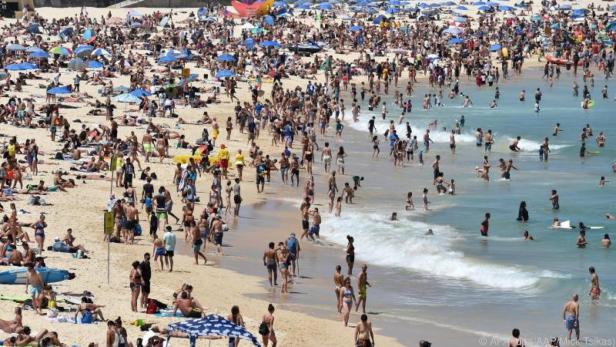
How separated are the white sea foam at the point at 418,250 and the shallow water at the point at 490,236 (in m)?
0.02

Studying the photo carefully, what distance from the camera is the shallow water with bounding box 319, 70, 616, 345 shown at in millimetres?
22141

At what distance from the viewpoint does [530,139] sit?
1759 inches

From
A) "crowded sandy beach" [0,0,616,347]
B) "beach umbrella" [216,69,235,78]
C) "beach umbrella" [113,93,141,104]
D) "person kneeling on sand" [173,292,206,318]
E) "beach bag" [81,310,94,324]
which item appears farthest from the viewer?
"beach umbrella" [216,69,235,78]

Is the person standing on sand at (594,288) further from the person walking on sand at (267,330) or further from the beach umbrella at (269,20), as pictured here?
the beach umbrella at (269,20)

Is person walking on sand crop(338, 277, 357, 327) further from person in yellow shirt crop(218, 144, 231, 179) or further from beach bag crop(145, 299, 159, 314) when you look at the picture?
person in yellow shirt crop(218, 144, 231, 179)

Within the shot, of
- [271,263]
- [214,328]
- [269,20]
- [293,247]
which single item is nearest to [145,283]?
[271,263]

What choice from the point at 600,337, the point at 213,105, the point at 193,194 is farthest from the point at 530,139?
the point at 600,337

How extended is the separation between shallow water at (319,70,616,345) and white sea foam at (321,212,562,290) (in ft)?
0.08

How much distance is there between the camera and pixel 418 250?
26922mm

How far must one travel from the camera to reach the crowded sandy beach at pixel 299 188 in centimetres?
2047

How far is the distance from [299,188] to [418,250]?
22.6ft

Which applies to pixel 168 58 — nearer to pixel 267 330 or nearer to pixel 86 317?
pixel 86 317

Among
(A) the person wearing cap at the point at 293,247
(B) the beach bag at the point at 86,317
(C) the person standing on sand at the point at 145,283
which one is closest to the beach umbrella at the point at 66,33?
(A) the person wearing cap at the point at 293,247

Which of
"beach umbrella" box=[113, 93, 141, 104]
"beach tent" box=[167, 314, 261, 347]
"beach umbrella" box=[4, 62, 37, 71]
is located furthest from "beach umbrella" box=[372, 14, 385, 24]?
"beach tent" box=[167, 314, 261, 347]
